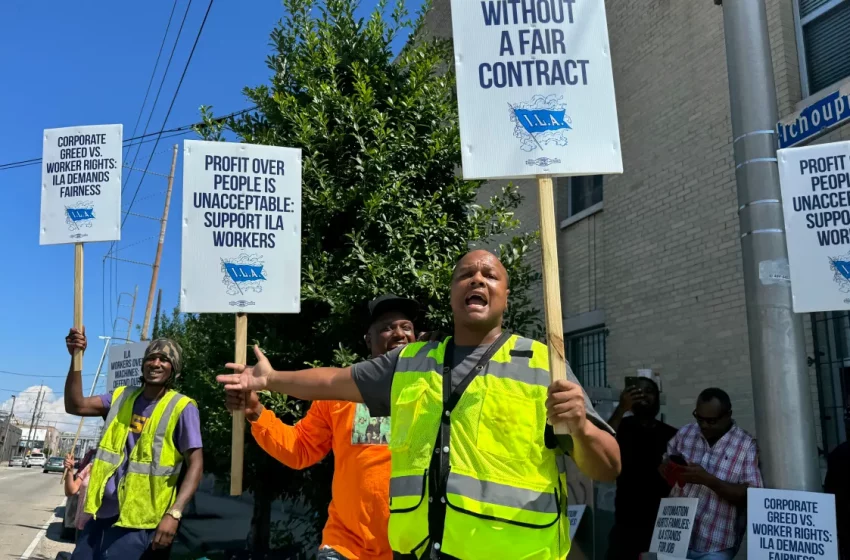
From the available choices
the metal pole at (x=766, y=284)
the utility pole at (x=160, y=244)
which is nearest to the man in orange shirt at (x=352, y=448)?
the metal pole at (x=766, y=284)

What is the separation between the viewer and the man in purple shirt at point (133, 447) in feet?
13.6

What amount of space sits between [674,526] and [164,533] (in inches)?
122

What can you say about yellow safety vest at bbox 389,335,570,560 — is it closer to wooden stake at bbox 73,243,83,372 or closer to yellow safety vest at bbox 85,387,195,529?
yellow safety vest at bbox 85,387,195,529

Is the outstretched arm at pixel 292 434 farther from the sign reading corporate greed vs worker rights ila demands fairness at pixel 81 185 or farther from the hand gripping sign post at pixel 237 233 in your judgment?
the sign reading corporate greed vs worker rights ila demands fairness at pixel 81 185

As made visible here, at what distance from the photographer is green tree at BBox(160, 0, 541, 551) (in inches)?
232

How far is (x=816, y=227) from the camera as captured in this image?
14.0ft

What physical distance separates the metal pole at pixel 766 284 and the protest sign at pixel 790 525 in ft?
0.30

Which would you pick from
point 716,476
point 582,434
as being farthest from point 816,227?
point 582,434

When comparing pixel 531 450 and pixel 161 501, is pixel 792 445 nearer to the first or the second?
pixel 531 450

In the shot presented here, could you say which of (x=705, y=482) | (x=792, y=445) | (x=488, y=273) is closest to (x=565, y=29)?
(x=488, y=273)

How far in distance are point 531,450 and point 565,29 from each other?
1.67 metres

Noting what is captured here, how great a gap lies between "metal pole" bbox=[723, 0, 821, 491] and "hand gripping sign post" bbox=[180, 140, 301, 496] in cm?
264

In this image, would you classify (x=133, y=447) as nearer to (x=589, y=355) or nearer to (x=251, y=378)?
(x=251, y=378)

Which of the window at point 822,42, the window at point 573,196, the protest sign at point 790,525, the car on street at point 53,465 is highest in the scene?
the window at point 822,42
